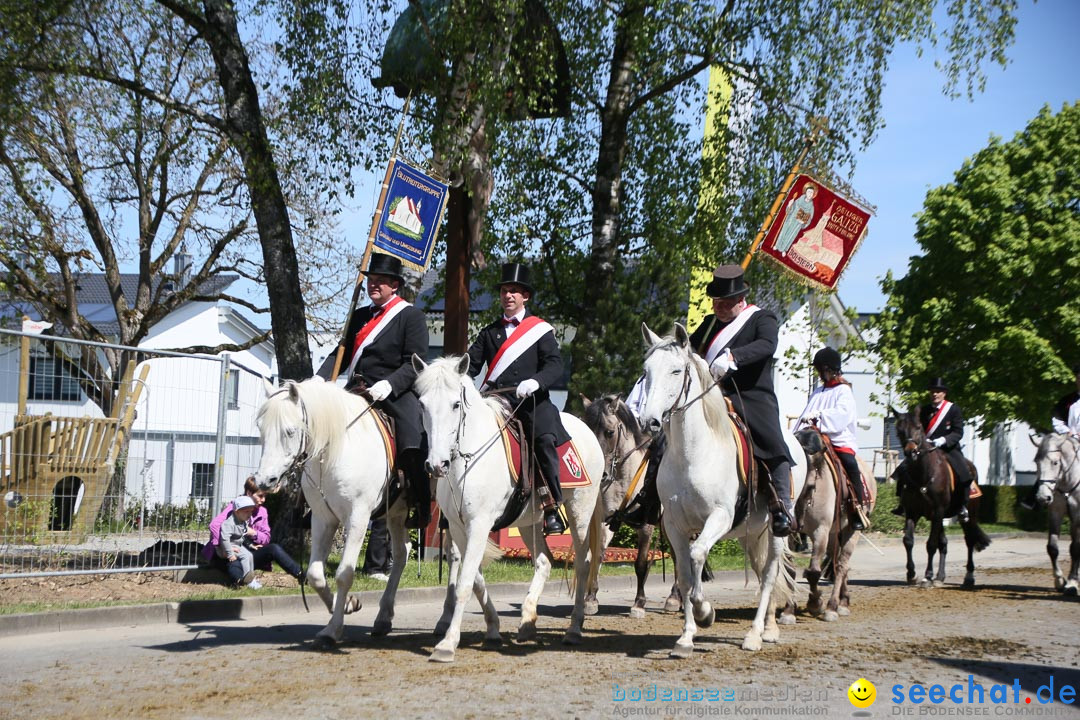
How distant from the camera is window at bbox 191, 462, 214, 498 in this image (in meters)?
12.2

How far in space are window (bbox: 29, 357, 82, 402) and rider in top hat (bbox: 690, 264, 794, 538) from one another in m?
6.57

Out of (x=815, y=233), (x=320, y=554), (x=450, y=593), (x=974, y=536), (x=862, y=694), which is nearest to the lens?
(x=862, y=694)

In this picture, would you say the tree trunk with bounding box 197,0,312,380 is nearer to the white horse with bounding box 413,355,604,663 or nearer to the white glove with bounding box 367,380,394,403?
the white glove with bounding box 367,380,394,403

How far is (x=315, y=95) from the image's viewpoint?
49.1 ft

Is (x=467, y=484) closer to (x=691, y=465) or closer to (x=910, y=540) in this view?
(x=691, y=465)

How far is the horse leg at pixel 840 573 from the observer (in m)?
11.2

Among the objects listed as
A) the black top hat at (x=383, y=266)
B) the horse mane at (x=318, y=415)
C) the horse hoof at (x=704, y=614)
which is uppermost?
the black top hat at (x=383, y=266)

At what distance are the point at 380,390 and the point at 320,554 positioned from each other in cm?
143

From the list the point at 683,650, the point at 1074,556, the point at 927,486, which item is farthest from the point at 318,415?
the point at 1074,556

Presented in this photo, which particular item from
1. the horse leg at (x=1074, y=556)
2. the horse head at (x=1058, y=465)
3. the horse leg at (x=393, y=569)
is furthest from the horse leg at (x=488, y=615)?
the horse leg at (x=1074, y=556)

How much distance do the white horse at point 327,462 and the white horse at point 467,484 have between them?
0.67 meters

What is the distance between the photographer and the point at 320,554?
8.81 m

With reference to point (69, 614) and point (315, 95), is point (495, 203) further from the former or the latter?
point (69, 614)

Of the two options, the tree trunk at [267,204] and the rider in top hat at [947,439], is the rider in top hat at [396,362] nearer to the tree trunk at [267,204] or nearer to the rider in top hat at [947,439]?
the tree trunk at [267,204]
